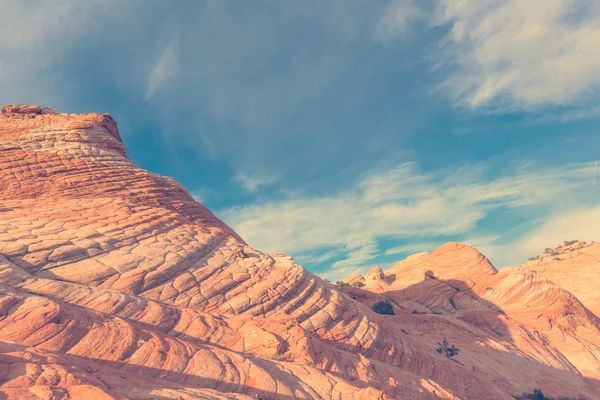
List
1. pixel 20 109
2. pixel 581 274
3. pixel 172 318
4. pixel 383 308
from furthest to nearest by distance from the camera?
pixel 581 274
pixel 383 308
pixel 20 109
pixel 172 318

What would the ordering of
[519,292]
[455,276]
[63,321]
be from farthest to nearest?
[455,276] → [519,292] → [63,321]

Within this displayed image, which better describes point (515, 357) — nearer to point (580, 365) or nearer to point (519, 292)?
point (580, 365)

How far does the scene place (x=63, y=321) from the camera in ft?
53.0

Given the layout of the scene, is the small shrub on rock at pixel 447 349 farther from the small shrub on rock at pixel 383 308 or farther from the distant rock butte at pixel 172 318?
the small shrub on rock at pixel 383 308

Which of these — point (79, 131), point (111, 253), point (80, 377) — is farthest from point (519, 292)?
point (79, 131)

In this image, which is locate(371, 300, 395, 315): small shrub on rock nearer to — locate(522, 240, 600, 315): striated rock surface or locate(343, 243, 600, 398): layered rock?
locate(343, 243, 600, 398): layered rock

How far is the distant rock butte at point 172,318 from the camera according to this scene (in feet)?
50.6

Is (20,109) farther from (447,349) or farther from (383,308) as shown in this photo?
(447,349)

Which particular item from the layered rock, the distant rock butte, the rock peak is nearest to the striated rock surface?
the layered rock

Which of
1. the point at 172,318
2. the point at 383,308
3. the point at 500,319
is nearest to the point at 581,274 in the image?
the point at 500,319

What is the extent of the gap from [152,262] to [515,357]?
144 feet

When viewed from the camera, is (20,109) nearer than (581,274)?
Yes

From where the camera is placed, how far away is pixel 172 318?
71.9ft

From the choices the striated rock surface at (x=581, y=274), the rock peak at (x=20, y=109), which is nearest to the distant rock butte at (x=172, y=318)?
the rock peak at (x=20, y=109)
